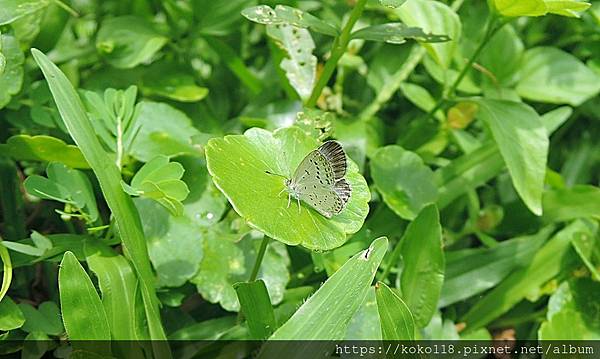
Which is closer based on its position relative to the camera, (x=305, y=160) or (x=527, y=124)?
(x=305, y=160)

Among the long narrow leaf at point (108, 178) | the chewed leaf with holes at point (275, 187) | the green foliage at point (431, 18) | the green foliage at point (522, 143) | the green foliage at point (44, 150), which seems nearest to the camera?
the chewed leaf with holes at point (275, 187)

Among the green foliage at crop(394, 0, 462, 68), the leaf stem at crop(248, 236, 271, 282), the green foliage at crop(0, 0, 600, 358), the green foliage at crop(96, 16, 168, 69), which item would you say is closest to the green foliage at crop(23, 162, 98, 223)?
the green foliage at crop(0, 0, 600, 358)

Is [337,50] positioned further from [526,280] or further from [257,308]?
[526,280]

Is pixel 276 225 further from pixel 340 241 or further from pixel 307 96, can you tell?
pixel 307 96

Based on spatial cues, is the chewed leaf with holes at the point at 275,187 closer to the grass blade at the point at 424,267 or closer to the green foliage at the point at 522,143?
the grass blade at the point at 424,267

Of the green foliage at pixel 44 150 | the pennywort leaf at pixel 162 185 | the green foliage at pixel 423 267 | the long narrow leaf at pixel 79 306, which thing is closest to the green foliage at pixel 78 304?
the long narrow leaf at pixel 79 306

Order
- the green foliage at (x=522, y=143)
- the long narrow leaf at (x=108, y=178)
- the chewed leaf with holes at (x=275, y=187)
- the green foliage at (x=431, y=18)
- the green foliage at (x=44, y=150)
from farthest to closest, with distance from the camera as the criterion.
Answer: the green foliage at (x=431, y=18)
the green foliage at (x=522, y=143)
the green foliage at (x=44, y=150)
the long narrow leaf at (x=108, y=178)
the chewed leaf with holes at (x=275, y=187)

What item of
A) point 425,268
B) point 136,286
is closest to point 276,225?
point 136,286
